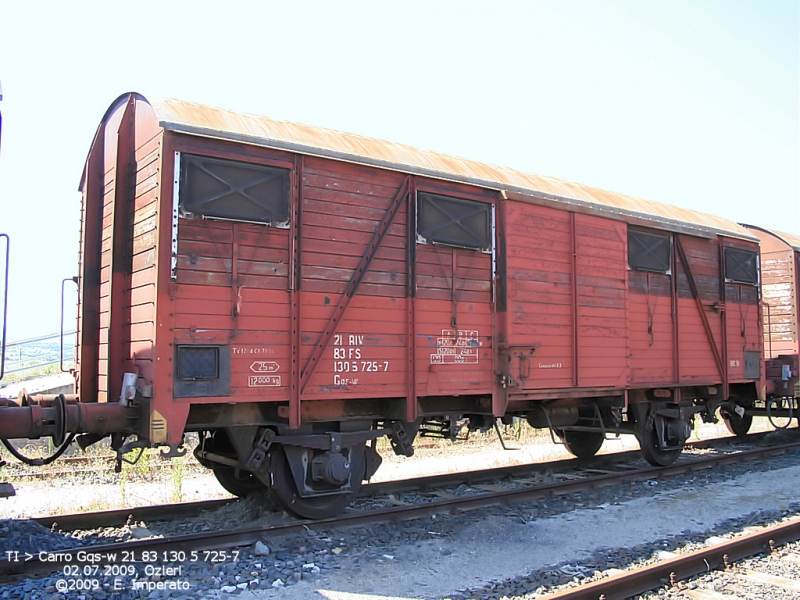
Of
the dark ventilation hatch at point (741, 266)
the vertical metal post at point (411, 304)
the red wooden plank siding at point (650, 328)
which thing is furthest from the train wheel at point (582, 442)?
the vertical metal post at point (411, 304)

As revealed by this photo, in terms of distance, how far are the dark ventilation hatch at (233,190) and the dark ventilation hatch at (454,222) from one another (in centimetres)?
177

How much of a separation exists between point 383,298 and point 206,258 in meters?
1.99

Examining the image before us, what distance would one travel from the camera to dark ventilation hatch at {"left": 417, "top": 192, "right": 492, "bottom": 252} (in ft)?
24.9

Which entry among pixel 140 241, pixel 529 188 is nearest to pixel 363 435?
pixel 140 241

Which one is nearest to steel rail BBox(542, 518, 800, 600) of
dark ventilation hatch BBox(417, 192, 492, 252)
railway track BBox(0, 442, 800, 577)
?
railway track BBox(0, 442, 800, 577)

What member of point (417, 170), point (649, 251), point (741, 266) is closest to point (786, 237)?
point (741, 266)

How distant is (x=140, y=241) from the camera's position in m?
6.43

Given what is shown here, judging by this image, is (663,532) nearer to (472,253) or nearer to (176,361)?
(472,253)

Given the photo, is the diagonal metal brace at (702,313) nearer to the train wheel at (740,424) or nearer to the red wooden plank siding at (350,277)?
the train wheel at (740,424)

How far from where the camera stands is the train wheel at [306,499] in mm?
6617

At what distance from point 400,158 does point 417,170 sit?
252 mm

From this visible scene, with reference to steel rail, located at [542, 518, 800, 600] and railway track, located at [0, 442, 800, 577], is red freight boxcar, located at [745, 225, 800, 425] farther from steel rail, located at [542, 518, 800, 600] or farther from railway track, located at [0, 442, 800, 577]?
steel rail, located at [542, 518, 800, 600]

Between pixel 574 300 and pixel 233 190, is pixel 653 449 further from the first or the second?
pixel 233 190

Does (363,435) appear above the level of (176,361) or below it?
below
